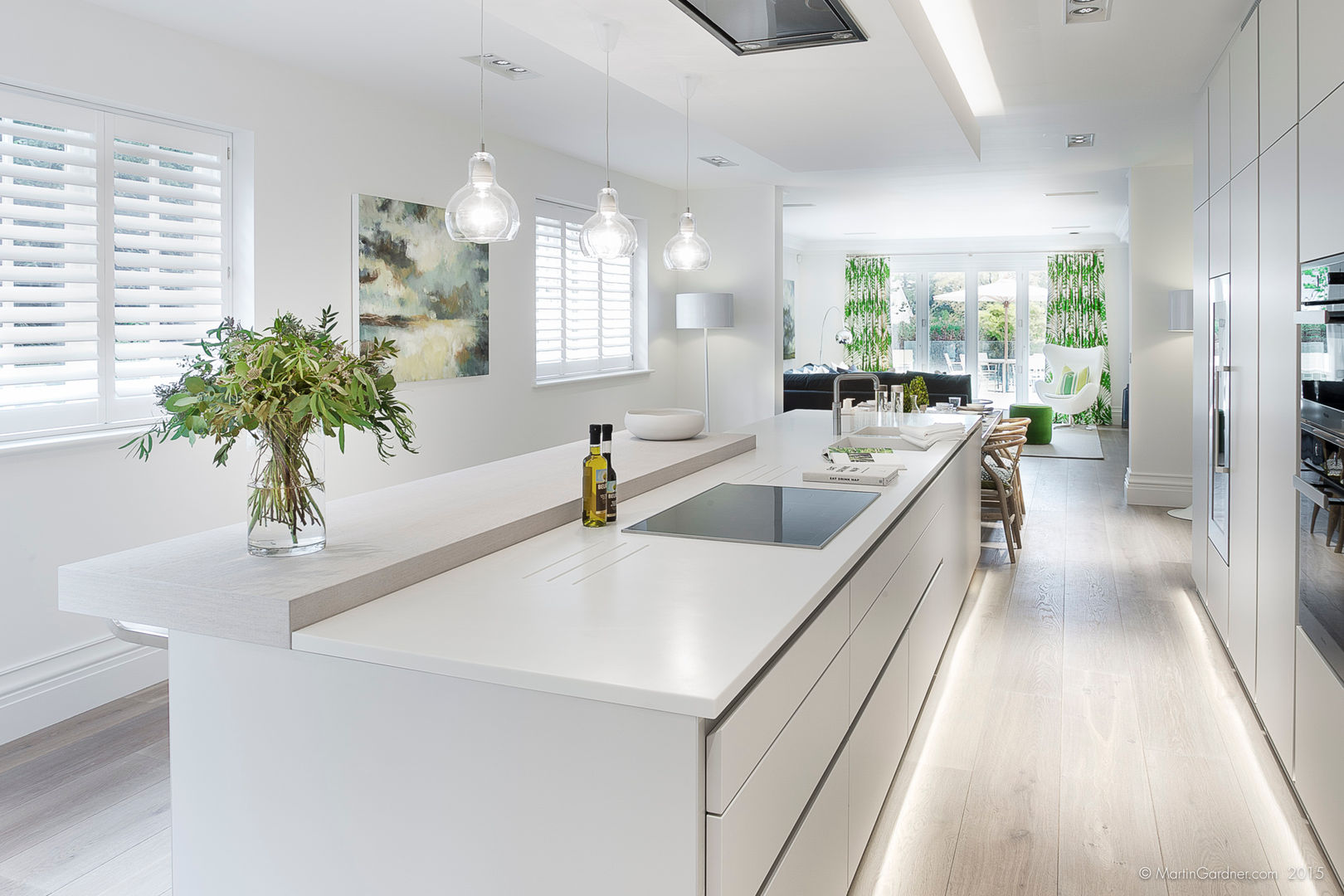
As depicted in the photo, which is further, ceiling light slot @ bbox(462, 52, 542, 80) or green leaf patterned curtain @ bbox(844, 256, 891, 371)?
green leaf patterned curtain @ bbox(844, 256, 891, 371)

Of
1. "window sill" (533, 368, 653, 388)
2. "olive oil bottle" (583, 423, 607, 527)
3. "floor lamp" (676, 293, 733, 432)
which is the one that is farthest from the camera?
"floor lamp" (676, 293, 733, 432)

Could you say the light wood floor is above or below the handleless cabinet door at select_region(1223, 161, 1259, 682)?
below

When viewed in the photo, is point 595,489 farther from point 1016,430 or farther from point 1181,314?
point 1181,314

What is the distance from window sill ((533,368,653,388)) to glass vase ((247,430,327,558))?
437 centimetres

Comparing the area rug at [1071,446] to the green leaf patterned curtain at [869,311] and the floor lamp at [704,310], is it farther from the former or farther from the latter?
the floor lamp at [704,310]

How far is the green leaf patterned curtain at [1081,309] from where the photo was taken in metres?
12.2

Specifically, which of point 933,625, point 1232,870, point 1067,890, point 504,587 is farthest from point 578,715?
point 933,625

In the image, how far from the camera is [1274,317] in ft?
8.96

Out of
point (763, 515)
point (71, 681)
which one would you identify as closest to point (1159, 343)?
point (763, 515)

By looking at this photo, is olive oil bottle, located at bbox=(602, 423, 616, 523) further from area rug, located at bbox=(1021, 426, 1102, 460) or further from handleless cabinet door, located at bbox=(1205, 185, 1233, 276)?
area rug, located at bbox=(1021, 426, 1102, 460)

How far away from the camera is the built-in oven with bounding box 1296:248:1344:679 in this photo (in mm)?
2055

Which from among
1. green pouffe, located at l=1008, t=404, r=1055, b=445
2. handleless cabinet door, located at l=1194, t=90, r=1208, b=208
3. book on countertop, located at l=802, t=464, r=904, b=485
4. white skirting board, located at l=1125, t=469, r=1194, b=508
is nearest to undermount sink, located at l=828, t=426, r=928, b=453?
book on countertop, located at l=802, t=464, r=904, b=485

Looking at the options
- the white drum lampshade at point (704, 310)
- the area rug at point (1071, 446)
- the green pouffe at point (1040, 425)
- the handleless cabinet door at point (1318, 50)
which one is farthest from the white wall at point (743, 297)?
the handleless cabinet door at point (1318, 50)

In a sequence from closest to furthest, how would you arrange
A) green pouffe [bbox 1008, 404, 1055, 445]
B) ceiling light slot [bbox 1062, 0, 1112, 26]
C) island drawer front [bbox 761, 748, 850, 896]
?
island drawer front [bbox 761, 748, 850, 896], ceiling light slot [bbox 1062, 0, 1112, 26], green pouffe [bbox 1008, 404, 1055, 445]
